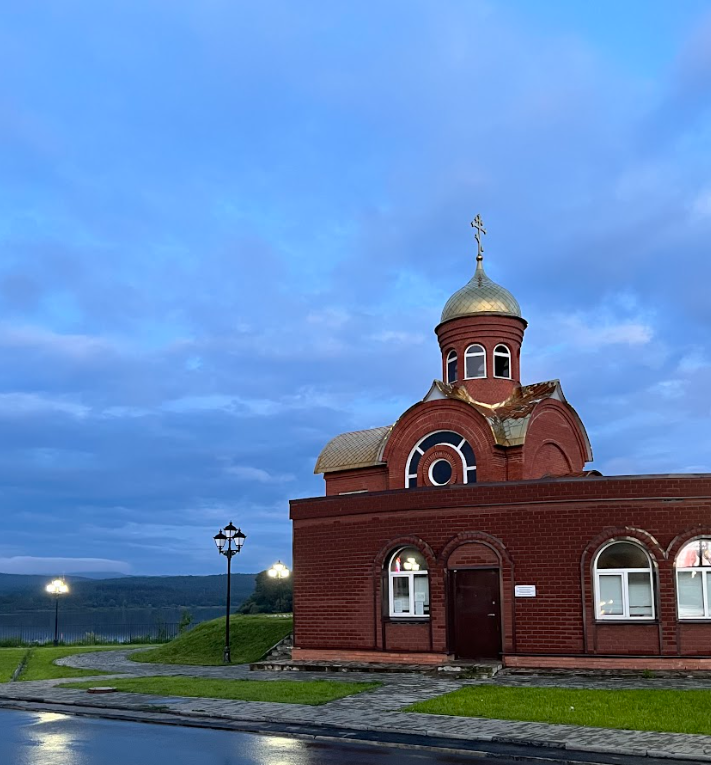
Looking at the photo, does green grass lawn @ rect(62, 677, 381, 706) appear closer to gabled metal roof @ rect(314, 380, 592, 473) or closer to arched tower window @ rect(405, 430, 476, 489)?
arched tower window @ rect(405, 430, 476, 489)

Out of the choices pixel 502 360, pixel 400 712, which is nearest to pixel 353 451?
pixel 502 360

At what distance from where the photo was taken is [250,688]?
18578 millimetres

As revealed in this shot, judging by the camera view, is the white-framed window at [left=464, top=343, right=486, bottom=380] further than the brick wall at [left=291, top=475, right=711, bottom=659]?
Yes

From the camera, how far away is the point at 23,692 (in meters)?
19.2

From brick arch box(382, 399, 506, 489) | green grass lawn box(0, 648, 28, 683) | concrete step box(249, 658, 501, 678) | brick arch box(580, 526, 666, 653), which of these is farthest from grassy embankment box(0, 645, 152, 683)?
brick arch box(580, 526, 666, 653)

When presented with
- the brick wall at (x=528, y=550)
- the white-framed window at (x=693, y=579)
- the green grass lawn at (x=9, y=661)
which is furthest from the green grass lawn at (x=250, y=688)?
the white-framed window at (x=693, y=579)

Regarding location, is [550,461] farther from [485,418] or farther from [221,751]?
[221,751]

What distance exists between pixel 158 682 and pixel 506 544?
859 centimetres

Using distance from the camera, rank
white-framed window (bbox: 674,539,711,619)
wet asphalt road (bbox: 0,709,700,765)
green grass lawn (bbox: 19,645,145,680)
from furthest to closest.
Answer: green grass lawn (bbox: 19,645,145,680)
white-framed window (bbox: 674,539,711,619)
wet asphalt road (bbox: 0,709,700,765)

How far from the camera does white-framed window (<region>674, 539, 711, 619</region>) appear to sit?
19.9m

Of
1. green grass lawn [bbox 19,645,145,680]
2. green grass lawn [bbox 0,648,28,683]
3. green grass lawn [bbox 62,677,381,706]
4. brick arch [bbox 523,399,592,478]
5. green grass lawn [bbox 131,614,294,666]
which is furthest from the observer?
green grass lawn [bbox 131,614,294,666]

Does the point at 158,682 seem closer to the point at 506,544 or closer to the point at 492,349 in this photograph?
the point at 506,544

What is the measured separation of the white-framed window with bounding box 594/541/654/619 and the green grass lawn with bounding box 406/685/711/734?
3.80 meters

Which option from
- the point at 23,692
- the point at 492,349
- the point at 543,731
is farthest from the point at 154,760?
the point at 492,349
